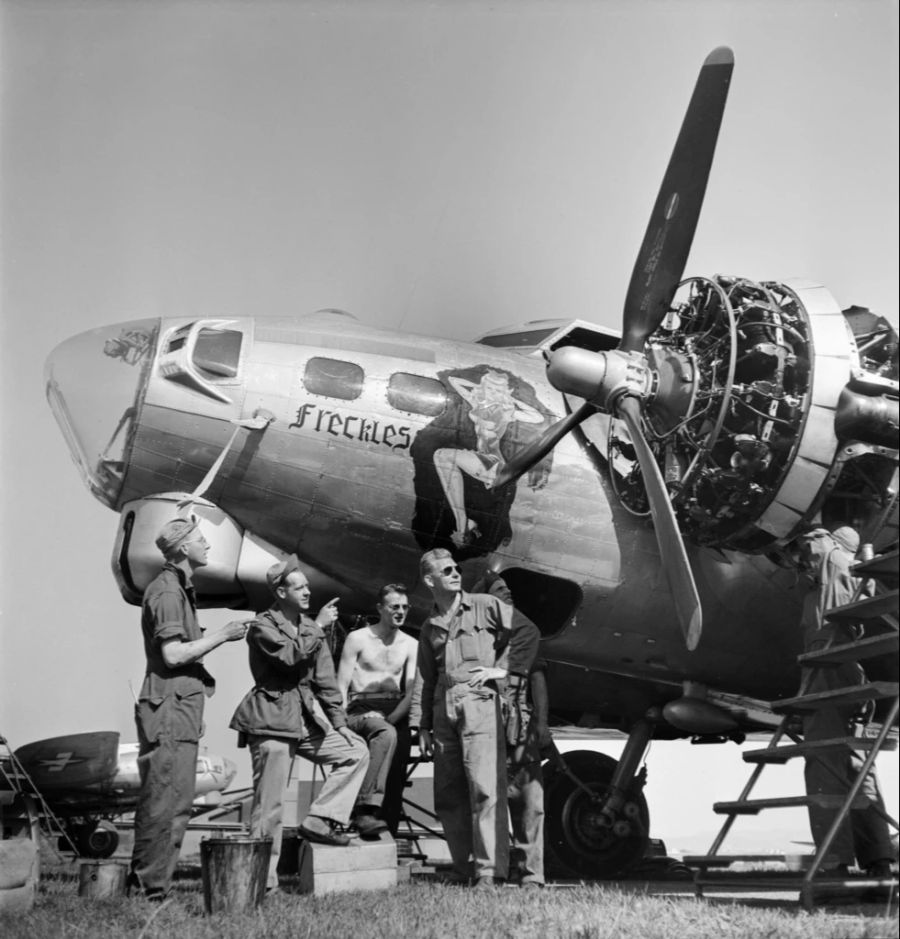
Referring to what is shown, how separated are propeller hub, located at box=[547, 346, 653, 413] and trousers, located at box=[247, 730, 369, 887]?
3.52 m

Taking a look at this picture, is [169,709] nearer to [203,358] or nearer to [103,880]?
[103,880]

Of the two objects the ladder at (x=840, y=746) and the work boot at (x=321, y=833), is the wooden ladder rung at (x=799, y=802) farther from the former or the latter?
the work boot at (x=321, y=833)

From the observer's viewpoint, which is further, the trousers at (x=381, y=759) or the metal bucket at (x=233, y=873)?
the trousers at (x=381, y=759)

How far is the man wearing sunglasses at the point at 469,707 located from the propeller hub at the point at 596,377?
82.9 inches

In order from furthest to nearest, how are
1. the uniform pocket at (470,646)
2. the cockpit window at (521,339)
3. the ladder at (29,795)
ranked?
the ladder at (29,795) < the cockpit window at (521,339) < the uniform pocket at (470,646)

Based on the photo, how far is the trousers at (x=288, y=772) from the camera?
693cm

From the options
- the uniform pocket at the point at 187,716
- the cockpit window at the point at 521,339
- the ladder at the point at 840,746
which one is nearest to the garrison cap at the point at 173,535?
the uniform pocket at the point at 187,716

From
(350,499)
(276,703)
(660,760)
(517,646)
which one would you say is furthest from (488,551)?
(660,760)

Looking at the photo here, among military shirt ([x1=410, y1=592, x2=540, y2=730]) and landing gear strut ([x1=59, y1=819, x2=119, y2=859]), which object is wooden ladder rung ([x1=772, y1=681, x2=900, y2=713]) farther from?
landing gear strut ([x1=59, y1=819, x2=119, y2=859])

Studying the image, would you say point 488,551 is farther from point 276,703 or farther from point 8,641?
point 8,641

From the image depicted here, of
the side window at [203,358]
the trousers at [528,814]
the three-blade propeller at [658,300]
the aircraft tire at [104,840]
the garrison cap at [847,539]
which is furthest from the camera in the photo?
the aircraft tire at [104,840]

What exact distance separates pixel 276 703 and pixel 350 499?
2.73 m

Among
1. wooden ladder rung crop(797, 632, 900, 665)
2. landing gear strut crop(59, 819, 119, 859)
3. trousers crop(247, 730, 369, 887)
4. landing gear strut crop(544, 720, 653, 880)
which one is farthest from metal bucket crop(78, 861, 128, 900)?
landing gear strut crop(59, 819, 119, 859)

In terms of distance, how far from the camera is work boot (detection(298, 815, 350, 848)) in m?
7.09
